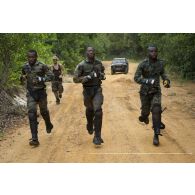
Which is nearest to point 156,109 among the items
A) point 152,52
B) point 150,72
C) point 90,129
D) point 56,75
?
point 150,72

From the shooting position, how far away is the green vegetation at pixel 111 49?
46.1 feet

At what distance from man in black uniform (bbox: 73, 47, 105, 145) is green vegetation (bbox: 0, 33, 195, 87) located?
3518mm

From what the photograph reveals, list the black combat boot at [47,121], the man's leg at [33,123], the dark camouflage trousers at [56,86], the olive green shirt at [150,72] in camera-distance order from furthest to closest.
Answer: the dark camouflage trousers at [56,86], the black combat boot at [47,121], the man's leg at [33,123], the olive green shirt at [150,72]

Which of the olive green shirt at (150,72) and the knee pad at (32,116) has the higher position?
the olive green shirt at (150,72)

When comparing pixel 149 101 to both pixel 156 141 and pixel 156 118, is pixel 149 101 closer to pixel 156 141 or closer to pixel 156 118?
pixel 156 118

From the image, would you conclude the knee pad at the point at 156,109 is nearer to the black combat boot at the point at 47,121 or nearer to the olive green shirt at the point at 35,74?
the olive green shirt at the point at 35,74

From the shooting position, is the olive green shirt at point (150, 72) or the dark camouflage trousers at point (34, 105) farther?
the dark camouflage trousers at point (34, 105)

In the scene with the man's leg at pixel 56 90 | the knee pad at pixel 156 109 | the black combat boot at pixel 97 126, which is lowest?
the man's leg at pixel 56 90

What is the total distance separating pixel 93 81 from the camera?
35.1 feet

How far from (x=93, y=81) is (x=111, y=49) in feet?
34.3

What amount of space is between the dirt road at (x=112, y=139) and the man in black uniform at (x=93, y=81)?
1.52 ft

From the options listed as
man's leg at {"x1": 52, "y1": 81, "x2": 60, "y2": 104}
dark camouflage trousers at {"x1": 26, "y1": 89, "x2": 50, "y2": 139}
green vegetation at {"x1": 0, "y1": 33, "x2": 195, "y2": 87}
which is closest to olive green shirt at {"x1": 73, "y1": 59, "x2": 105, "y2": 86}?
dark camouflage trousers at {"x1": 26, "y1": 89, "x2": 50, "y2": 139}

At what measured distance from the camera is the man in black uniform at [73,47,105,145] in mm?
10602

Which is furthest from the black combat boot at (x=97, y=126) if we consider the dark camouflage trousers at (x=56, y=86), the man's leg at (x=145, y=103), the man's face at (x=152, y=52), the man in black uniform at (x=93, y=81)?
the dark camouflage trousers at (x=56, y=86)
